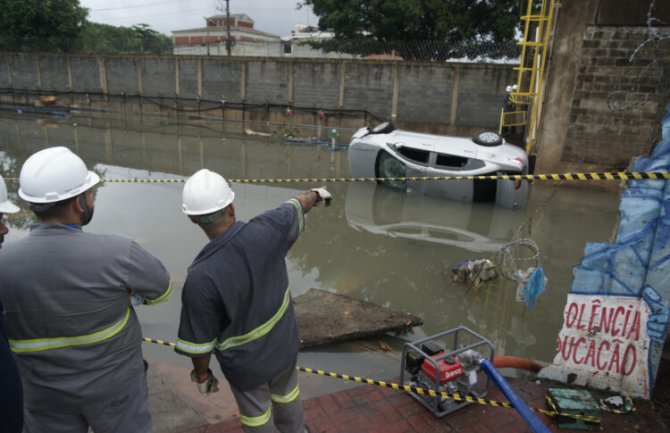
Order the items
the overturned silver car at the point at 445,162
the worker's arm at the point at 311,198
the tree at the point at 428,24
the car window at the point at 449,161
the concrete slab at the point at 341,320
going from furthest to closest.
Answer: the tree at the point at 428,24, the car window at the point at 449,161, the overturned silver car at the point at 445,162, the concrete slab at the point at 341,320, the worker's arm at the point at 311,198

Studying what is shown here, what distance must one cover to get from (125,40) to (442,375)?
74.0 metres

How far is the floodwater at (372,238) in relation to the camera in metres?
4.77

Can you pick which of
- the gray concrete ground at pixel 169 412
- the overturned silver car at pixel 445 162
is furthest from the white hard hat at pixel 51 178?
the overturned silver car at pixel 445 162

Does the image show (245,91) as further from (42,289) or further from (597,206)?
(42,289)

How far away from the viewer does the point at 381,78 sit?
73.0 feet

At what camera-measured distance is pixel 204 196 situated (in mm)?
2234

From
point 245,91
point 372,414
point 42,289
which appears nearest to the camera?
point 42,289

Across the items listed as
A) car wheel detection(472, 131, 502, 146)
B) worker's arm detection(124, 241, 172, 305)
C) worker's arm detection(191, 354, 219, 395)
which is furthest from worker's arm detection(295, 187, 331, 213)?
car wheel detection(472, 131, 502, 146)

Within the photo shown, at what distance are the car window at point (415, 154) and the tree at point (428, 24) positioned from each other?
14.0 m

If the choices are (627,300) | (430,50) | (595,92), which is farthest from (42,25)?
(627,300)

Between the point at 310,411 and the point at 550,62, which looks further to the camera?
the point at 550,62

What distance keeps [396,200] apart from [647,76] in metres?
6.66

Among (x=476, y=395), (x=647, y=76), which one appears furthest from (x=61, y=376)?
(x=647, y=76)

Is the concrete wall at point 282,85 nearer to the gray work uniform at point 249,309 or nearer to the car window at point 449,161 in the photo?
the car window at point 449,161
